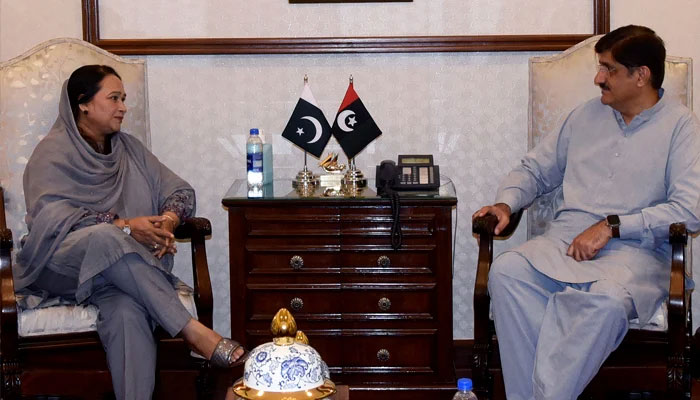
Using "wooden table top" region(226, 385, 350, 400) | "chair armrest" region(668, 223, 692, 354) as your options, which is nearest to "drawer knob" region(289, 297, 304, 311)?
"wooden table top" region(226, 385, 350, 400)

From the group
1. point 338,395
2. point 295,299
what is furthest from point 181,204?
point 338,395

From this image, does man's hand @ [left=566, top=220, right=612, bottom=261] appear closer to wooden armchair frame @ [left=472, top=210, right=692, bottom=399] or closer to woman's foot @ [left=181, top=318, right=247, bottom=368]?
wooden armchair frame @ [left=472, top=210, right=692, bottom=399]

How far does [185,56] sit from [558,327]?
6.71 feet

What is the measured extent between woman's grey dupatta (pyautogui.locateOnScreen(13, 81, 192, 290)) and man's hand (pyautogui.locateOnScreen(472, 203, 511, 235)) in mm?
1179

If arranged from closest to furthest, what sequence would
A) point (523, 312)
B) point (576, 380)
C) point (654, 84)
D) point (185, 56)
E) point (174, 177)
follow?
point (576, 380)
point (523, 312)
point (654, 84)
point (174, 177)
point (185, 56)

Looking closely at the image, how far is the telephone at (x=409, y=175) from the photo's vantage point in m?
3.83

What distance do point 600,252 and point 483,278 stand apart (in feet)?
1.45

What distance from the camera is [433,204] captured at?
12.2 feet

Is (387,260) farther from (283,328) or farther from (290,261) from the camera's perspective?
(283,328)

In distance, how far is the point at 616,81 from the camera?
3.53m

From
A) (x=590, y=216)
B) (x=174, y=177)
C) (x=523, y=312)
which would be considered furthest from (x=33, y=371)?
(x=590, y=216)

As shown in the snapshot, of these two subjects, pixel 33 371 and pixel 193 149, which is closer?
pixel 33 371

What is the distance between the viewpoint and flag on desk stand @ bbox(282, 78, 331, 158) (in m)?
4.04

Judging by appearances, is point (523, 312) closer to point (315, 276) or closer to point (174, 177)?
point (315, 276)
